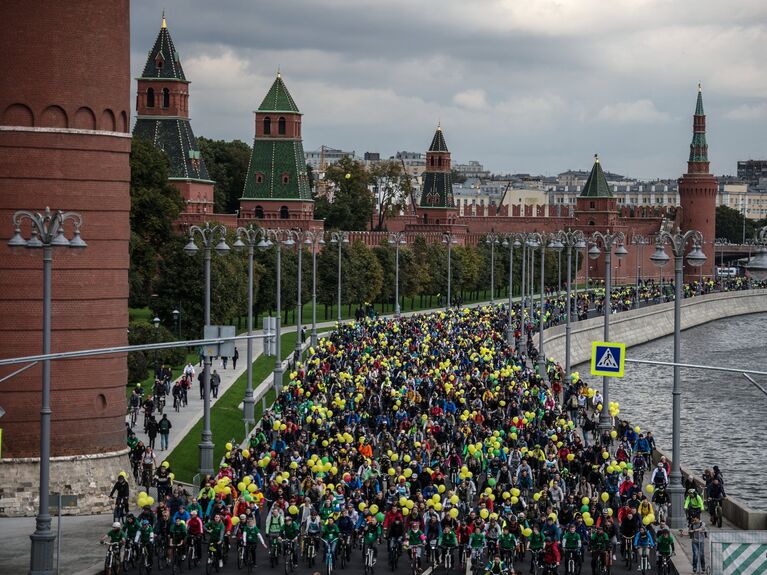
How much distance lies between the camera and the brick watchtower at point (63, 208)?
32375 mm

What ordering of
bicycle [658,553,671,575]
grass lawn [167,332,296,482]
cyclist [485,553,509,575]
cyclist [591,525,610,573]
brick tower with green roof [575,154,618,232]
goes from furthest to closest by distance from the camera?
brick tower with green roof [575,154,618,232]
grass lawn [167,332,296,482]
cyclist [591,525,610,573]
bicycle [658,553,671,575]
cyclist [485,553,509,575]

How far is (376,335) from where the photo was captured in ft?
202

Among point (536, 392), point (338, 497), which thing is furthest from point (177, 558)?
point (536, 392)

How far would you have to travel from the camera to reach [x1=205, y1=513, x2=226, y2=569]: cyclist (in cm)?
2609

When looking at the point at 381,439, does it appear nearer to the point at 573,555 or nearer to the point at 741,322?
the point at 573,555

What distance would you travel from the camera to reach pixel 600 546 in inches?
1014

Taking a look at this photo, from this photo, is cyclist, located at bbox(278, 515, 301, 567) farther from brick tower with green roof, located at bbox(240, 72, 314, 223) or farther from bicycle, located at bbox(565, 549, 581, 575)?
brick tower with green roof, located at bbox(240, 72, 314, 223)

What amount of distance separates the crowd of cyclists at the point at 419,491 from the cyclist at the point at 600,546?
2 centimetres

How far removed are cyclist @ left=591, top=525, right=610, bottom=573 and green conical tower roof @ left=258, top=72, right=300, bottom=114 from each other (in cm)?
8844

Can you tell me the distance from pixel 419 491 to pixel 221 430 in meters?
16.7

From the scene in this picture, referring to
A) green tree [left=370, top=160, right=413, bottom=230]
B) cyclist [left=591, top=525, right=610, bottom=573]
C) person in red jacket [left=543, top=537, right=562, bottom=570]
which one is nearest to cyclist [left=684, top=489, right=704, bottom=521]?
cyclist [left=591, top=525, right=610, bottom=573]

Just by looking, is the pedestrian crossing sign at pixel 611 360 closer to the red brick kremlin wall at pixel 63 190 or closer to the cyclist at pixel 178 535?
the cyclist at pixel 178 535

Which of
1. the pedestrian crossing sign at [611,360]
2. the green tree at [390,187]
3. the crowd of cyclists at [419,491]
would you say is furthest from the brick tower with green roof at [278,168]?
the pedestrian crossing sign at [611,360]

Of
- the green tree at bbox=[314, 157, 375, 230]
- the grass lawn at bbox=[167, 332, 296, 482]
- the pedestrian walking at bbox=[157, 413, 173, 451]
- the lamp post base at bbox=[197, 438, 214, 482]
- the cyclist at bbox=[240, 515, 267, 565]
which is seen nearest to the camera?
the cyclist at bbox=[240, 515, 267, 565]
